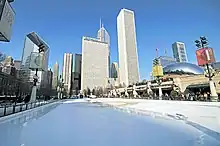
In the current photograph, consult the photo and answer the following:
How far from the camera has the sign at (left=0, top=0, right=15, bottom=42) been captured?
11508mm

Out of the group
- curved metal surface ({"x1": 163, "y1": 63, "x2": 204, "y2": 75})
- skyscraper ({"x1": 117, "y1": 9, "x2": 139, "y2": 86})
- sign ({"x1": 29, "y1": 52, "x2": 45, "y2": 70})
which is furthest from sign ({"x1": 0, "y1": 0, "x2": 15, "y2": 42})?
skyscraper ({"x1": 117, "y1": 9, "x2": 139, "y2": 86})

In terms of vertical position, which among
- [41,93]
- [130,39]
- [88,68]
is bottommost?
[41,93]

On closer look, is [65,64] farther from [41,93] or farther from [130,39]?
[41,93]

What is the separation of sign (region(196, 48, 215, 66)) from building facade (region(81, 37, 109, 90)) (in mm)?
94016

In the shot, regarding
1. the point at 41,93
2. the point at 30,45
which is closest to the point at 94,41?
the point at 30,45

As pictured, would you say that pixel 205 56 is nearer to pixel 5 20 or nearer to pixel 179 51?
pixel 5 20

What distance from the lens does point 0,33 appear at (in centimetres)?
1134

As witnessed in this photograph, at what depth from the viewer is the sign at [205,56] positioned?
22250 mm

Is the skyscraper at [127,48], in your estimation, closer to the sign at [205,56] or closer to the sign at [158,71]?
the sign at [158,71]

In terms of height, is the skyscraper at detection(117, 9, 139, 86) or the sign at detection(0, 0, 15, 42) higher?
the skyscraper at detection(117, 9, 139, 86)

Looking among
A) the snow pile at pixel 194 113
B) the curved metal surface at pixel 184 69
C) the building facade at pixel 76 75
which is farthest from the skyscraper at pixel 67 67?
the snow pile at pixel 194 113

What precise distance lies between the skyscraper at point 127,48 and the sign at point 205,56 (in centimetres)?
10039

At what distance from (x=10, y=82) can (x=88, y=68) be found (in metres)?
78.3

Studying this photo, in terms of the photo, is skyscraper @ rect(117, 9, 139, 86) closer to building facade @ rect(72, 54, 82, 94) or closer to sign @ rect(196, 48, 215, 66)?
building facade @ rect(72, 54, 82, 94)
